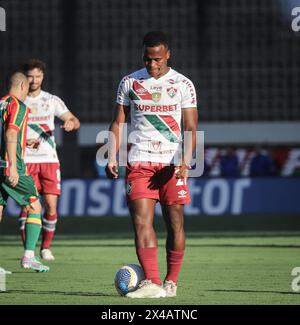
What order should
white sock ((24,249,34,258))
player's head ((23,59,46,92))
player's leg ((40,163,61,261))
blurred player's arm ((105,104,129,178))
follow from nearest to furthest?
blurred player's arm ((105,104,129,178)) < white sock ((24,249,34,258)) < player's head ((23,59,46,92)) < player's leg ((40,163,61,261))

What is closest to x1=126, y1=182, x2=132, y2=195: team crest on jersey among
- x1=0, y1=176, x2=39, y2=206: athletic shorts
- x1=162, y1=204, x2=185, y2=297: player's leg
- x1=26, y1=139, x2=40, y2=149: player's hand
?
x1=162, y1=204, x2=185, y2=297: player's leg

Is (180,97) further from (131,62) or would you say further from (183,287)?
(131,62)

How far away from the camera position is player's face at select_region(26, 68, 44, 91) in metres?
12.6

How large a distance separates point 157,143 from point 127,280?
1.15m

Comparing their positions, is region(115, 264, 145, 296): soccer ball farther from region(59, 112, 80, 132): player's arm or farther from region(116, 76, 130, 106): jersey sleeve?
region(59, 112, 80, 132): player's arm

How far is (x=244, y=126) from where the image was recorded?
37.9 m

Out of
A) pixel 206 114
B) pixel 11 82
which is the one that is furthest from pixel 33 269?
pixel 206 114

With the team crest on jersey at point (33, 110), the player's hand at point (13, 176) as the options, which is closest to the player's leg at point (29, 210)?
the player's hand at point (13, 176)

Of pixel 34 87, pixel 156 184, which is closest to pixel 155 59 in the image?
pixel 156 184

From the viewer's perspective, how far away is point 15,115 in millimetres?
10555

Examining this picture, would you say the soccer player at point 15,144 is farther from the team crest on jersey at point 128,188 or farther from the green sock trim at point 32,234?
the team crest on jersey at point 128,188

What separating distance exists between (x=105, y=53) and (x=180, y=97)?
97.8 ft

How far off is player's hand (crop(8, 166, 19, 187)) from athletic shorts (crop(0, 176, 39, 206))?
4.3 inches

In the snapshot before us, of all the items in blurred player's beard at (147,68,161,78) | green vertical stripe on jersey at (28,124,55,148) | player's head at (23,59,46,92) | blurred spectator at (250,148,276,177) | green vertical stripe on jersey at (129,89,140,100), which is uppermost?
blurred player's beard at (147,68,161,78)
